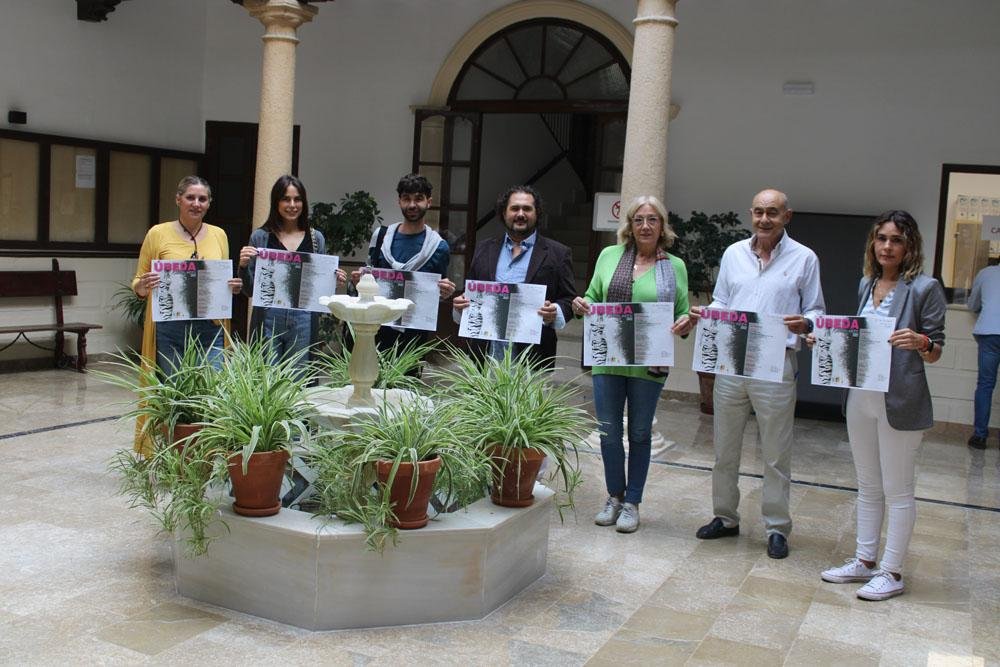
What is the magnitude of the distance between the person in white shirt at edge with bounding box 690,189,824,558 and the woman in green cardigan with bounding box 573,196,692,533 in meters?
0.26

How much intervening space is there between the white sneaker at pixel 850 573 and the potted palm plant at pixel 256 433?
2.30 m

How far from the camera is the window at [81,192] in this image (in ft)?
30.9

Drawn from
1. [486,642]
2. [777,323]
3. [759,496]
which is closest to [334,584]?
[486,642]

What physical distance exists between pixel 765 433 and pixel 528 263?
1.37 meters

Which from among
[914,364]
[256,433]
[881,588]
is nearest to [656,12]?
[914,364]

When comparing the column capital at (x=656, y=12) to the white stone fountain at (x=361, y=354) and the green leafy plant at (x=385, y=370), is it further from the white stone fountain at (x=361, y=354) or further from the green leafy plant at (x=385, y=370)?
the white stone fountain at (x=361, y=354)

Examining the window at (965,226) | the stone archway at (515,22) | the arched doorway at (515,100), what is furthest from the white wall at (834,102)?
the arched doorway at (515,100)

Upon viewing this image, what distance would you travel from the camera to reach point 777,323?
14.6ft

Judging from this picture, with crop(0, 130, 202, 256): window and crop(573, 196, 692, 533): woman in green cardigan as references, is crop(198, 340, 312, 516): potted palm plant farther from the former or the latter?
crop(0, 130, 202, 256): window

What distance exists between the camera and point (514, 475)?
4051mm

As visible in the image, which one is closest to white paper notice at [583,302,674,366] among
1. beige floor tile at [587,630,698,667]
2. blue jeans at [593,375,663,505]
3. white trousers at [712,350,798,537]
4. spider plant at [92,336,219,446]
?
blue jeans at [593,375,663,505]

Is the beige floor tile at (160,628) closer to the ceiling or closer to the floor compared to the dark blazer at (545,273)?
closer to the floor

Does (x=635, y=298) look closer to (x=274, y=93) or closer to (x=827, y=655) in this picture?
(x=827, y=655)

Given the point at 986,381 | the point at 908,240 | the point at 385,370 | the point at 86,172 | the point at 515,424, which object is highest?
the point at 86,172
